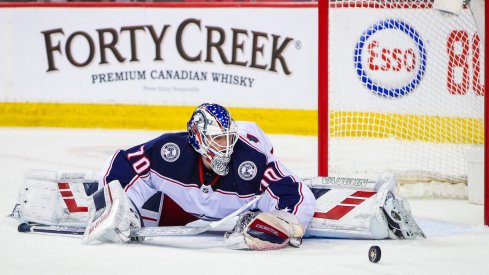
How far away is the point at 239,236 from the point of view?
193 inches

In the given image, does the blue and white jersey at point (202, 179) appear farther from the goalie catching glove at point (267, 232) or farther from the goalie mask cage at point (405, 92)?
the goalie mask cage at point (405, 92)

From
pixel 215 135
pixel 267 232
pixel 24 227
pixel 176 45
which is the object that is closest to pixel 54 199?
pixel 24 227

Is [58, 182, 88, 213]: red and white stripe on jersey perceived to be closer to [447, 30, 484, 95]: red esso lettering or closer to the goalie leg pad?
the goalie leg pad

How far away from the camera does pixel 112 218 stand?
15.8 ft

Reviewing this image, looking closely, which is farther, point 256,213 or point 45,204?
point 45,204

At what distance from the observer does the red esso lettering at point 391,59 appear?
770 cm

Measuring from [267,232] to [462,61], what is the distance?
10.4 feet

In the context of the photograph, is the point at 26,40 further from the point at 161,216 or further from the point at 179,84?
the point at 161,216

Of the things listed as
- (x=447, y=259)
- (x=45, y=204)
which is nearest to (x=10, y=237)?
(x=45, y=204)

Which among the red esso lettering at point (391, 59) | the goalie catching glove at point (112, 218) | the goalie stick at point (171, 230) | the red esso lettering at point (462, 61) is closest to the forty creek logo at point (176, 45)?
the red esso lettering at point (391, 59)

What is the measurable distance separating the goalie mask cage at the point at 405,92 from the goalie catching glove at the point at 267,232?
6.93ft

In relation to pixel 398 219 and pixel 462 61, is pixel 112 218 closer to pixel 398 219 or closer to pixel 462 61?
pixel 398 219

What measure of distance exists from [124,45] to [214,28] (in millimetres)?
885

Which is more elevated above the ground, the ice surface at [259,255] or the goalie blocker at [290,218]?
the goalie blocker at [290,218]
